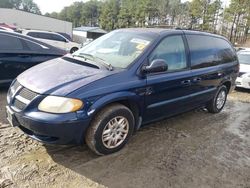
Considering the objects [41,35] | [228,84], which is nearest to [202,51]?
[228,84]

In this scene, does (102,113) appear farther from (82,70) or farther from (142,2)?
(142,2)

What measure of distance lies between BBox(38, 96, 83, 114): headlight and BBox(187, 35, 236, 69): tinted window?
2434 millimetres

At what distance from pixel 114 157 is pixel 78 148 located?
1.77ft

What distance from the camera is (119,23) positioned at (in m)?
56.0

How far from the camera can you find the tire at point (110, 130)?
3.32 metres

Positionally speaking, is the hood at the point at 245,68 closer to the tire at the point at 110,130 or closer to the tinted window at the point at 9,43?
the tire at the point at 110,130

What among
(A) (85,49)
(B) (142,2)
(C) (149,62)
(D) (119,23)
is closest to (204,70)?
(C) (149,62)

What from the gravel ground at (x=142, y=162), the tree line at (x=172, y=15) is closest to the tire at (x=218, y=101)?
the gravel ground at (x=142, y=162)

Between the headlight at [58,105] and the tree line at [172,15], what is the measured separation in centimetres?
1189

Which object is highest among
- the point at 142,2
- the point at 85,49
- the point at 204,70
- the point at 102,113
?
the point at 142,2

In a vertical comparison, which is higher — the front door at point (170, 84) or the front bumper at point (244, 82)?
the front door at point (170, 84)

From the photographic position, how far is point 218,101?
586 cm

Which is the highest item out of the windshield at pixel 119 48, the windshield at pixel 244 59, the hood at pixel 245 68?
the windshield at pixel 119 48

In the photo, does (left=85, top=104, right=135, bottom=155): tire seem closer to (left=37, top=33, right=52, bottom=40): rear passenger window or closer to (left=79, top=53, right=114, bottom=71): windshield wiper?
(left=79, top=53, right=114, bottom=71): windshield wiper
